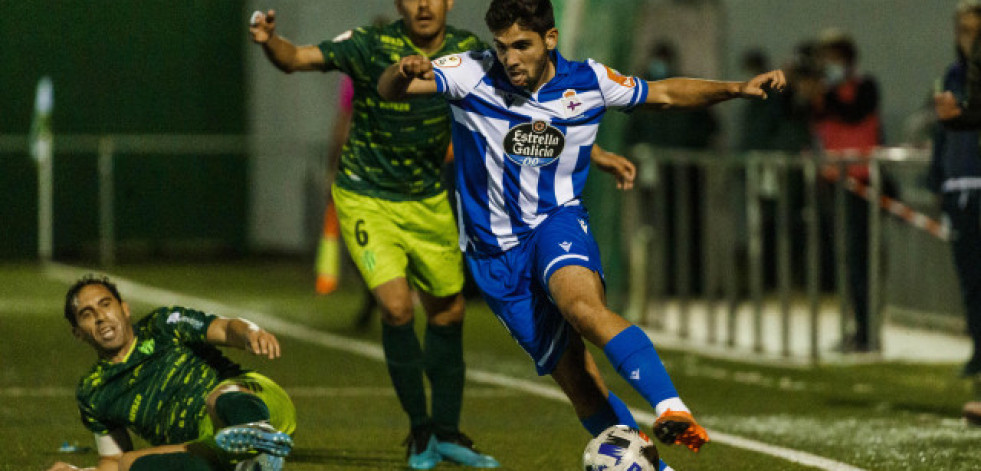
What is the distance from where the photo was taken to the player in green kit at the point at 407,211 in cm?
741

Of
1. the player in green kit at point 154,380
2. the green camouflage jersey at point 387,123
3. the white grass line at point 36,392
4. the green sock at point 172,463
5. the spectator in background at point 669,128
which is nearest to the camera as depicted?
the green sock at point 172,463

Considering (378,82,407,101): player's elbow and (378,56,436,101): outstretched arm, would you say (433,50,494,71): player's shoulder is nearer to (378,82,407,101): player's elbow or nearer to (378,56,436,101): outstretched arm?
(378,56,436,101): outstretched arm

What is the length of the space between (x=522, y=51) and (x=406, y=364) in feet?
5.77

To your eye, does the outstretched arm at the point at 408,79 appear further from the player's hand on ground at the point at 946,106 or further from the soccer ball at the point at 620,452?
the player's hand on ground at the point at 946,106

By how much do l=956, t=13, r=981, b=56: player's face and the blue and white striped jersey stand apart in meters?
3.63

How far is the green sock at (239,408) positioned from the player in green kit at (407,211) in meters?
1.29

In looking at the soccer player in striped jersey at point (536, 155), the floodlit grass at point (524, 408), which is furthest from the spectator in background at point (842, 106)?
the soccer player in striped jersey at point (536, 155)

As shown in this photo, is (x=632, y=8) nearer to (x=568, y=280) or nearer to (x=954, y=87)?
(x=954, y=87)

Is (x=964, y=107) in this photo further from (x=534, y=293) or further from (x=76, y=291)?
(x=76, y=291)

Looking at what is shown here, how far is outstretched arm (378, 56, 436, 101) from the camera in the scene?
614 centimetres

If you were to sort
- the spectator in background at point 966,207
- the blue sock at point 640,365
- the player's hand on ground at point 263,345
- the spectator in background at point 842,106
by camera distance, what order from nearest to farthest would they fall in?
the blue sock at point 640,365 → the player's hand on ground at point 263,345 → the spectator in background at point 966,207 → the spectator in background at point 842,106

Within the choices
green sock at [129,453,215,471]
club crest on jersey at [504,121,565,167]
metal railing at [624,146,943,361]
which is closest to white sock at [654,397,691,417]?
club crest on jersey at [504,121,565,167]

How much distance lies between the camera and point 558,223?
6.42m

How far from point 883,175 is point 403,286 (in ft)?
20.2
